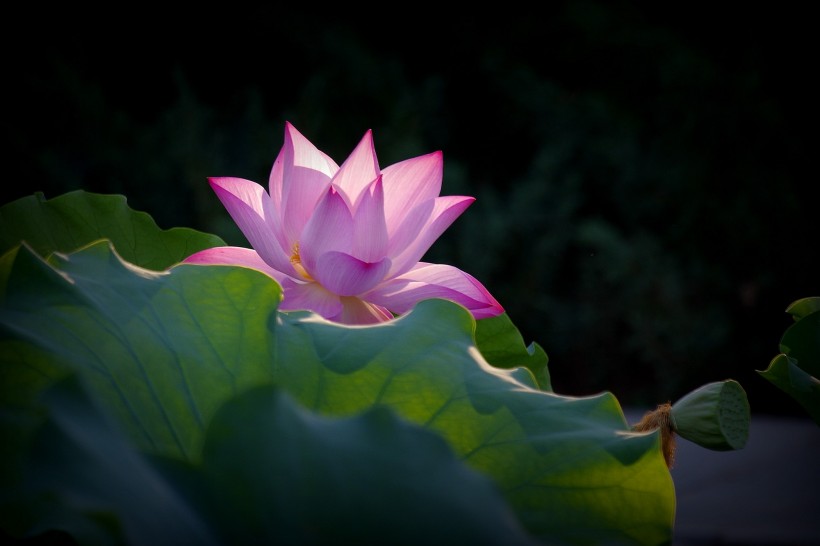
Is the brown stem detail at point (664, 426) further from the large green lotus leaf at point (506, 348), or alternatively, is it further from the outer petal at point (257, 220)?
the outer petal at point (257, 220)

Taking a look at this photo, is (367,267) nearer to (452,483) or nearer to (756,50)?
(452,483)

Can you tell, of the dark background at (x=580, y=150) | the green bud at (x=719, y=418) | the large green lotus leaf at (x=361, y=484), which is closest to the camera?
the large green lotus leaf at (x=361, y=484)

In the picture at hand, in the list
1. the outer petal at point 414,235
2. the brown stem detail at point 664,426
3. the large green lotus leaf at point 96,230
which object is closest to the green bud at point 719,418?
the brown stem detail at point 664,426

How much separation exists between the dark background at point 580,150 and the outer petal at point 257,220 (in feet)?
6.06

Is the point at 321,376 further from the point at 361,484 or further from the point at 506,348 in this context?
the point at 506,348

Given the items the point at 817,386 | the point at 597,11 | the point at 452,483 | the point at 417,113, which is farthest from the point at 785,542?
the point at 597,11

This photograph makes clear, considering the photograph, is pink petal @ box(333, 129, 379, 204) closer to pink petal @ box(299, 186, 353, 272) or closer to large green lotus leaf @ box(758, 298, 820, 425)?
pink petal @ box(299, 186, 353, 272)

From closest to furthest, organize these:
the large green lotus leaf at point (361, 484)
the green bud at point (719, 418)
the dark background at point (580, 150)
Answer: the large green lotus leaf at point (361, 484) → the green bud at point (719, 418) → the dark background at point (580, 150)

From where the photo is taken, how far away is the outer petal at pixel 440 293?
393 mm

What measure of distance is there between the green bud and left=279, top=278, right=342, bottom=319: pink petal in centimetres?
17

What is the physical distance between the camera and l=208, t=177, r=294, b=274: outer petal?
389mm

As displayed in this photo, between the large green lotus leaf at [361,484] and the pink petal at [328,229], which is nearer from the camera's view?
the large green lotus leaf at [361,484]

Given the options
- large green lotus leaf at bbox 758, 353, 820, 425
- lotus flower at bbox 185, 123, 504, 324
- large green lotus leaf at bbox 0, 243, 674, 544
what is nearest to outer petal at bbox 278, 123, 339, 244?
lotus flower at bbox 185, 123, 504, 324

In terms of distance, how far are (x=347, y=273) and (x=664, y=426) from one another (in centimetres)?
16
